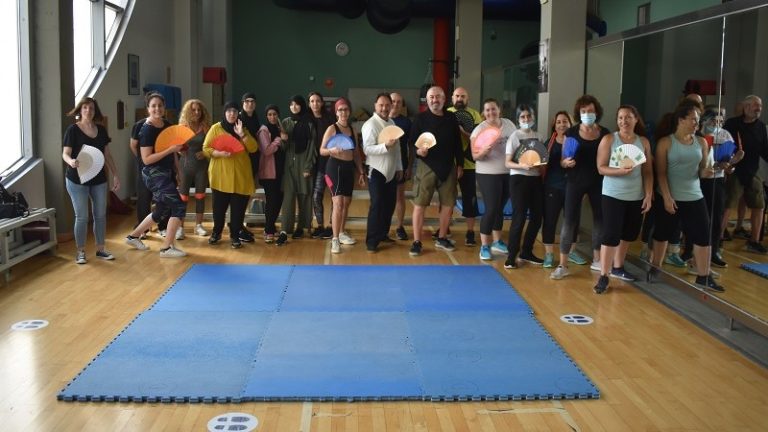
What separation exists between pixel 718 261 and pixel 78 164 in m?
5.14

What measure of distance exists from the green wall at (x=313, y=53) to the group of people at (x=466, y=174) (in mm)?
7804

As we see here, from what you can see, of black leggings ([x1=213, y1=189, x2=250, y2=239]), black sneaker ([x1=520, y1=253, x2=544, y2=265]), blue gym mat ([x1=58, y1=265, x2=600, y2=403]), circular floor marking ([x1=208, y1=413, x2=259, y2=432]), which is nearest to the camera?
circular floor marking ([x1=208, y1=413, x2=259, y2=432])

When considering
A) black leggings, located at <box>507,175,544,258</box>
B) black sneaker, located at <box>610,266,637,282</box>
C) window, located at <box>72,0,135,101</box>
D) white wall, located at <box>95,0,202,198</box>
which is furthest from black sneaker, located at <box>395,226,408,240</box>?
window, located at <box>72,0,135,101</box>

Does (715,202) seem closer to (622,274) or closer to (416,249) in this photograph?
(622,274)

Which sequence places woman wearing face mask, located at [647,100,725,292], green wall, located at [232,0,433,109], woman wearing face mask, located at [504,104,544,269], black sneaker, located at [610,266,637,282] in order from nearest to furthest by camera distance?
1. woman wearing face mask, located at [647,100,725,292]
2. black sneaker, located at [610,266,637,282]
3. woman wearing face mask, located at [504,104,544,269]
4. green wall, located at [232,0,433,109]

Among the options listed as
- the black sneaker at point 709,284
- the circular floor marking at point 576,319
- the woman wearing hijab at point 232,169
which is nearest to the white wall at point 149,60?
the woman wearing hijab at point 232,169

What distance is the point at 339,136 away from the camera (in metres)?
7.35

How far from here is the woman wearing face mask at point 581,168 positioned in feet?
20.0

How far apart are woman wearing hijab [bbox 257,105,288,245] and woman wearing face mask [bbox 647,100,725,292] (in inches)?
146

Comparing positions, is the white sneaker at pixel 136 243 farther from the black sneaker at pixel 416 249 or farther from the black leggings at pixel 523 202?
the black leggings at pixel 523 202

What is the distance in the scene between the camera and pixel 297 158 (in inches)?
309

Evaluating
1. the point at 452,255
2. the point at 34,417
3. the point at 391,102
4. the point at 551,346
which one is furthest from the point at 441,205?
the point at 34,417

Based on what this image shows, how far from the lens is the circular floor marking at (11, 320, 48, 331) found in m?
5.01

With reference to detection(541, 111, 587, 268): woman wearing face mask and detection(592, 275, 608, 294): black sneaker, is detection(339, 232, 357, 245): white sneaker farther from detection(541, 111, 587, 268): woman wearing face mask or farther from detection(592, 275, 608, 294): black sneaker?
detection(592, 275, 608, 294): black sneaker
